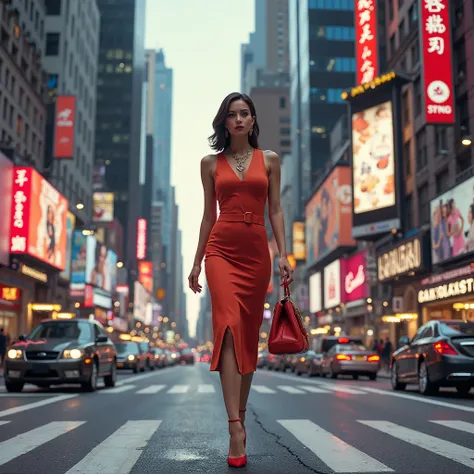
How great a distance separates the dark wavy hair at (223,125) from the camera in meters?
5.45

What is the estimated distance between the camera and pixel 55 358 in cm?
1449

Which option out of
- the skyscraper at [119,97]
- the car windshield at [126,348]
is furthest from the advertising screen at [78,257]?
the skyscraper at [119,97]

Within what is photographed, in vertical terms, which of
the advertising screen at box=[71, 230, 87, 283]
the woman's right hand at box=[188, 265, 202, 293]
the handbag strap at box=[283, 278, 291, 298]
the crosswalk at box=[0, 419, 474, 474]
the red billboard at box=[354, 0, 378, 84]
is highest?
the red billboard at box=[354, 0, 378, 84]

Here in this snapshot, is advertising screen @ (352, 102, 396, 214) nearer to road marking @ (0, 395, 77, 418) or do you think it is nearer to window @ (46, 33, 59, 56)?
window @ (46, 33, 59, 56)

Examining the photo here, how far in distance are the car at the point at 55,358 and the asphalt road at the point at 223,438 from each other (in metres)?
2.32

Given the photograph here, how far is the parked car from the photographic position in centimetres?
1395

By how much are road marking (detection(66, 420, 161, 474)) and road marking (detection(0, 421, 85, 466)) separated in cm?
56

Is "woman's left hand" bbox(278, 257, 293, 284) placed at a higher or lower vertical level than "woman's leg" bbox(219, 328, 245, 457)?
higher

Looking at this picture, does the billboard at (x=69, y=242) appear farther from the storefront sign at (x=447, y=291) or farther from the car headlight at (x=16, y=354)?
the car headlight at (x=16, y=354)

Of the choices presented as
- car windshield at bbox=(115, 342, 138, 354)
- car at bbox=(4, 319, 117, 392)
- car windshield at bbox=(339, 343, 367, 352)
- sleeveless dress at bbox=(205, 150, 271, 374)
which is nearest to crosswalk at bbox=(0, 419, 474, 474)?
sleeveless dress at bbox=(205, 150, 271, 374)

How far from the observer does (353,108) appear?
51000mm

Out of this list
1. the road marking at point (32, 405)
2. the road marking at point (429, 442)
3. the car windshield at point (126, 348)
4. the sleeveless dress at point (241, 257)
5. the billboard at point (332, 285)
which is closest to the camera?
the sleeveless dress at point (241, 257)

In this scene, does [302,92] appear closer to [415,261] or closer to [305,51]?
[305,51]

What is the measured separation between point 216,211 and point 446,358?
9.84m
